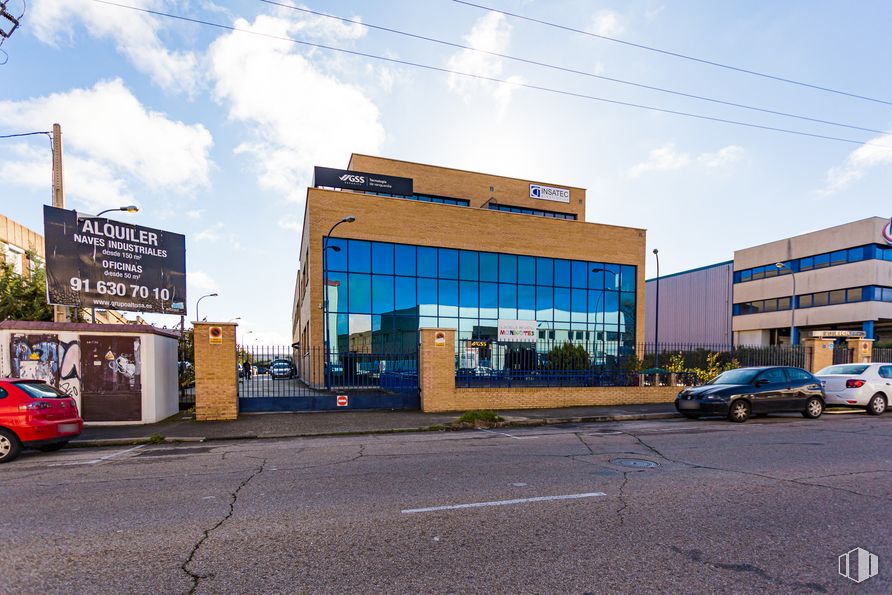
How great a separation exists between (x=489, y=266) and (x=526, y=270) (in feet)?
8.75

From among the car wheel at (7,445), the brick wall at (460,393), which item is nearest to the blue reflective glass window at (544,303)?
the brick wall at (460,393)

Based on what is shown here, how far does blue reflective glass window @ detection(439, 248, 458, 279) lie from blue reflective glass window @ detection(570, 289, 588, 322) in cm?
877

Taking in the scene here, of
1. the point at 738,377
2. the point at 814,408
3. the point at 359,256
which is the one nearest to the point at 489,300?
the point at 359,256

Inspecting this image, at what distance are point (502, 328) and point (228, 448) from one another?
17248 millimetres

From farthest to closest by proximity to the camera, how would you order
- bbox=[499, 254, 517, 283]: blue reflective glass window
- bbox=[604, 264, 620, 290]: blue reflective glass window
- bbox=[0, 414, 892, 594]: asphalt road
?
bbox=[604, 264, 620, 290]: blue reflective glass window
bbox=[499, 254, 517, 283]: blue reflective glass window
bbox=[0, 414, 892, 594]: asphalt road

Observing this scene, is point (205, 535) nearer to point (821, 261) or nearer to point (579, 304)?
point (579, 304)

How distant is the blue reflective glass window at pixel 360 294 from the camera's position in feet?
82.9

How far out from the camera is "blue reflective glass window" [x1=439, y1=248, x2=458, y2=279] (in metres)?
27.6

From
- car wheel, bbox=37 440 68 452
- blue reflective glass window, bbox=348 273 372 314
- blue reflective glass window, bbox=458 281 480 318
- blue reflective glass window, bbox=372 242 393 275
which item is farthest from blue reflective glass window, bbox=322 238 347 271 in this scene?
car wheel, bbox=37 440 68 452

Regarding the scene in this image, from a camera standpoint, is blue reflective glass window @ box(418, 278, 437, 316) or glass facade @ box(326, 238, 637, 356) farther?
blue reflective glass window @ box(418, 278, 437, 316)

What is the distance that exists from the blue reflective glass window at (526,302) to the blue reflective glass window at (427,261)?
19.6 ft

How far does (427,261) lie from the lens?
2728 centimetres

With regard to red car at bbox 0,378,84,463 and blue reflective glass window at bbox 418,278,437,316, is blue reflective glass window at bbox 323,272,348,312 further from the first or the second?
red car at bbox 0,378,84,463

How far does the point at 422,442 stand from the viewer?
31.4ft
